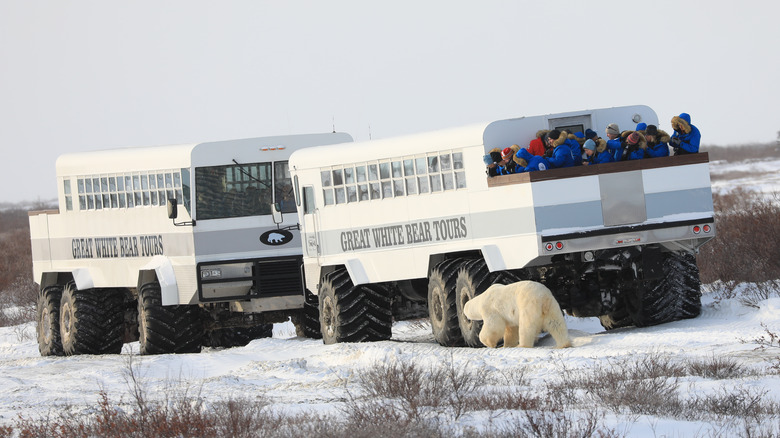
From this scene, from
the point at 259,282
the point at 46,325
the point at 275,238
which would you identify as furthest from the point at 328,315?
the point at 46,325

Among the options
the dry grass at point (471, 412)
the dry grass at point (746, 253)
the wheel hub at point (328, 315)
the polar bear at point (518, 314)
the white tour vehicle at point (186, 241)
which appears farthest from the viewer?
the dry grass at point (746, 253)

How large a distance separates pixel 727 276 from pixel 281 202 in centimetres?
827

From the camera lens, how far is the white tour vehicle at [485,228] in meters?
15.7

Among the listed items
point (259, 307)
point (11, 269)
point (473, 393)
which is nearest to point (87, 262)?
point (259, 307)

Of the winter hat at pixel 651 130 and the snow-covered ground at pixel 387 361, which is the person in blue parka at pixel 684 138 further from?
the snow-covered ground at pixel 387 361

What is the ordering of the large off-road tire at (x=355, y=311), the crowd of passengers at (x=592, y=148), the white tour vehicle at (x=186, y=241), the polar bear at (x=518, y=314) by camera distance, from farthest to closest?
1. the white tour vehicle at (x=186, y=241)
2. the large off-road tire at (x=355, y=311)
3. the crowd of passengers at (x=592, y=148)
4. the polar bear at (x=518, y=314)

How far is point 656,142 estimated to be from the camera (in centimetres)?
1644

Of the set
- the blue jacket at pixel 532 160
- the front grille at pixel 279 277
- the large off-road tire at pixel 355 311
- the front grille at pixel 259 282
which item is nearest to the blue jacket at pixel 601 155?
the blue jacket at pixel 532 160

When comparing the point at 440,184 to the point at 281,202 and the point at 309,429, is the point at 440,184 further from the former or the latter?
the point at 309,429

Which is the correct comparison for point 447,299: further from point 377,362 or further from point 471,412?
point 471,412

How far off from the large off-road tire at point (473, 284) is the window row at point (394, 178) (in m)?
1.08

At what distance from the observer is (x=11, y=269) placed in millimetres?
47812

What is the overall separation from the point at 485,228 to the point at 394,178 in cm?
201

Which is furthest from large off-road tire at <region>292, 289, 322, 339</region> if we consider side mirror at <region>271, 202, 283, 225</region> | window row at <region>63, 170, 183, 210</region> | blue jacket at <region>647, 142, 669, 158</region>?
blue jacket at <region>647, 142, 669, 158</region>
